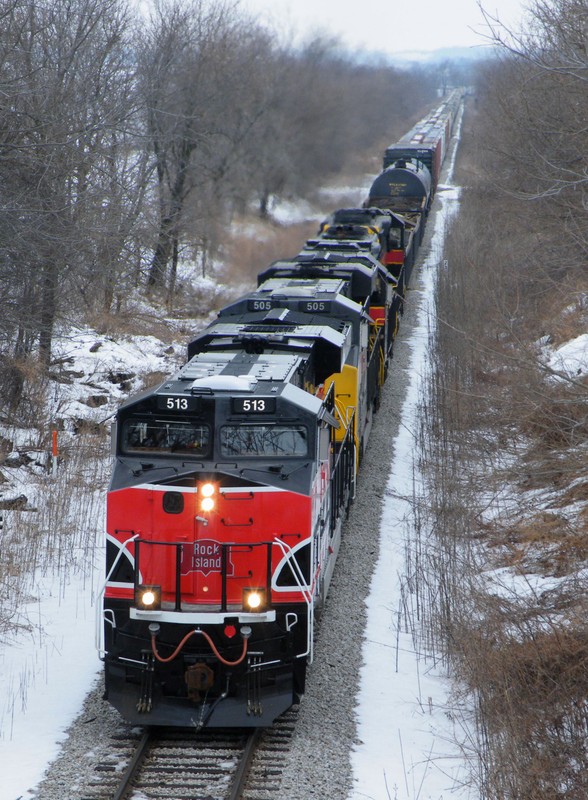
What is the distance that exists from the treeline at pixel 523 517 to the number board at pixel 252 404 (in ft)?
9.85

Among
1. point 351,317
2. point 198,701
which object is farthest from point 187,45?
point 198,701

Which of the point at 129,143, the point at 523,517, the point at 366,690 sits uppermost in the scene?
the point at 129,143

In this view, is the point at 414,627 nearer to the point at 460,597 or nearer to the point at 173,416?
the point at 460,597

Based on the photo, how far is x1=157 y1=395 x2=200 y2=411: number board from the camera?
27.6ft

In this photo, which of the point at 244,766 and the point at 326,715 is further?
the point at 326,715

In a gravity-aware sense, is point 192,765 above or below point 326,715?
below

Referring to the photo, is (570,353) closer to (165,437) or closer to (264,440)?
(264,440)

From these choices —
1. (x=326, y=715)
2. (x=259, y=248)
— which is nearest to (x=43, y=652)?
(x=326, y=715)

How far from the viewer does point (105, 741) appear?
8.59m

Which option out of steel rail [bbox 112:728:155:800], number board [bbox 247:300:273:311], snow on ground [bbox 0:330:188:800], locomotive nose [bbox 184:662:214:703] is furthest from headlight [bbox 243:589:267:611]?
number board [bbox 247:300:273:311]

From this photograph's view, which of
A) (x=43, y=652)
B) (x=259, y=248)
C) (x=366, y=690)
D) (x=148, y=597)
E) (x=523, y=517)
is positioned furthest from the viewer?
(x=259, y=248)

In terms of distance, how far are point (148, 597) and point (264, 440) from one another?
1754mm

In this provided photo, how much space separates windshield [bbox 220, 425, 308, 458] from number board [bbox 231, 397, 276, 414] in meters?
0.18

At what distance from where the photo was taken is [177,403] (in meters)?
8.41
